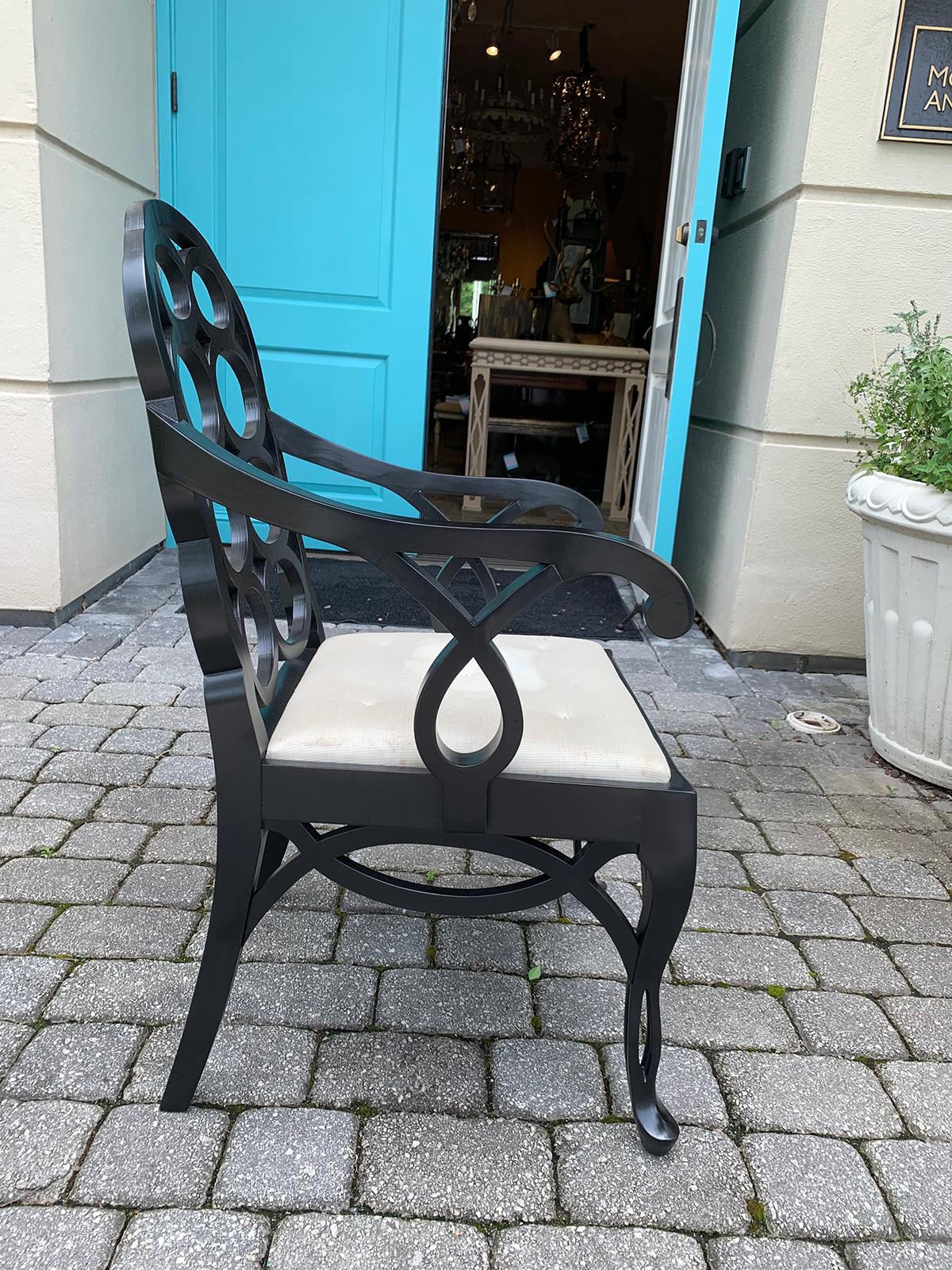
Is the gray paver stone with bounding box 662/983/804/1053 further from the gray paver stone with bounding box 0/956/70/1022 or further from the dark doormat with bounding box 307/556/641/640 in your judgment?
the dark doormat with bounding box 307/556/641/640

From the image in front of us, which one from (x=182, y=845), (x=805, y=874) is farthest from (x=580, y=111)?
(x=182, y=845)

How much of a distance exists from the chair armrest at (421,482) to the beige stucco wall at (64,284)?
5.43ft

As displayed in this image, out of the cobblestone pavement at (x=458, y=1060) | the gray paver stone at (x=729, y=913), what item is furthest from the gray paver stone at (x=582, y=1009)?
the gray paver stone at (x=729, y=913)

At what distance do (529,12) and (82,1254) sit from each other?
26.3 ft

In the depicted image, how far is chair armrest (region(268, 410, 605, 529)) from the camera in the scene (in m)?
1.62

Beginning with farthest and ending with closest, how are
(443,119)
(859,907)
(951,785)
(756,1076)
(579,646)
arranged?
(443,119) < (951,785) < (859,907) < (579,646) < (756,1076)

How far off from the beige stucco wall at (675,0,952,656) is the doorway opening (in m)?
1.46

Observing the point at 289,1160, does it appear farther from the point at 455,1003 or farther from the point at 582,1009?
the point at 582,1009

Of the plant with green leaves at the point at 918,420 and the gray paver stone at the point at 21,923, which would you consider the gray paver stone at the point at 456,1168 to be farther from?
the plant with green leaves at the point at 918,420

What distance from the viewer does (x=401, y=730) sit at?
119 cm

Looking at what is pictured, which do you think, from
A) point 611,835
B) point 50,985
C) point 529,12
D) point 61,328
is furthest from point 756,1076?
point 529,12

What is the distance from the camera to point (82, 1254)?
1.06 meters

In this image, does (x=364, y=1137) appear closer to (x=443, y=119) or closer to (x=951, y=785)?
(x=951, y=785)

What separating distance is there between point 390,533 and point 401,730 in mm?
264
